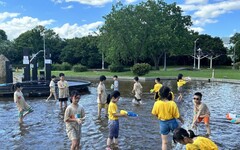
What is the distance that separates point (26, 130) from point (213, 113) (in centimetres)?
864

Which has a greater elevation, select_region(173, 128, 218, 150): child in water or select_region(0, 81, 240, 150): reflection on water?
select_region(173, 128, 218, 150): child in water

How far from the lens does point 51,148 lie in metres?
8.92

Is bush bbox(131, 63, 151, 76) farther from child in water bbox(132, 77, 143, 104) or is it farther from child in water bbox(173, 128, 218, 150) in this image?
child in water bbox(173, 128, 218, 150)

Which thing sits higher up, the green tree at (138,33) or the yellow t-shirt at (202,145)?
the green tree at (138,33)

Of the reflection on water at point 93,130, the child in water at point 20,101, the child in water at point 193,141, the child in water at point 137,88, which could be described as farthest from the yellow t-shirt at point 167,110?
the child in water at point 137,88

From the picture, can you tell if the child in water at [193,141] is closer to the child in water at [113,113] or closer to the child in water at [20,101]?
the child in water at [113,113]

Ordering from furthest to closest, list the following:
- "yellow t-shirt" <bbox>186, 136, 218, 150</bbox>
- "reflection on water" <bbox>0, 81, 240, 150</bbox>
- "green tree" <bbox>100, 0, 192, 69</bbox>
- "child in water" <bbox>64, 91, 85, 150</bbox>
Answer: "green tree" <bbox>100, 0, 192, 69</bbox> < "reflection on water" <bbox>0, 81, 240, 150</bbox> < "child in water" <bbox>64, 91, 85, 150</bbox> < "yellow t-shirt" <bbox>186, 136, 218, 150</bbox>

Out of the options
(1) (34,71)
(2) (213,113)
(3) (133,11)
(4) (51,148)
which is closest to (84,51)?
(3) (133,11)

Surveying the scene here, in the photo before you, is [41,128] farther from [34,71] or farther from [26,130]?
[34,71]

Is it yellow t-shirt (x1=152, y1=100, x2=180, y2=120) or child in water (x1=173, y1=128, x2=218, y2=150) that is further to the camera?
yellow t-shirt (x1=152, y1=100, x2=180, y2=120)

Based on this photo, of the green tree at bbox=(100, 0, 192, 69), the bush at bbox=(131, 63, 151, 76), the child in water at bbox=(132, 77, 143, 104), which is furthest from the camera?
the green tree at bbox=(100, 0, 192, 69)

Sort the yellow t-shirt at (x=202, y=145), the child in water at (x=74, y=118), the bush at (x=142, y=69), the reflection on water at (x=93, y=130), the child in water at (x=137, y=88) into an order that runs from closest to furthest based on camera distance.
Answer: the yellow t-shirt at (x=202, y=145), the child in water at (x=74, y=118), the reflection on water at (x=93, y=130), the child in water at (x=137, y=88), the bush at (x=142, y=69)

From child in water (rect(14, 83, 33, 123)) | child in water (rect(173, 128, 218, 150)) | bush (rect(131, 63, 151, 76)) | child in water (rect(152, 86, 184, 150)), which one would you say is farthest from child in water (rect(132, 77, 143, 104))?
bush (rect(131, 63, 151, 76))

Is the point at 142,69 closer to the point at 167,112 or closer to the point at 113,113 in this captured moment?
the point at 113,113
